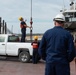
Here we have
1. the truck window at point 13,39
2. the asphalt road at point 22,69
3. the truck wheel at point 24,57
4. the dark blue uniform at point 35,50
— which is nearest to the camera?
the asphalt road at point 22,69

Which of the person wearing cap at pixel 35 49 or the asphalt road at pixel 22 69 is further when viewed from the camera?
the person wearing cap at pixel 35 49

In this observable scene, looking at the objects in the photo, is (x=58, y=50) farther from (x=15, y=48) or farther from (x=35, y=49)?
(x=15, y=48)

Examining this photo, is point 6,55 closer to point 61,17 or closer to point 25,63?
point 25,63

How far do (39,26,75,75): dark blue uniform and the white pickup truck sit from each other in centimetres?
1570

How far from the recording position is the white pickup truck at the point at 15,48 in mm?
22094

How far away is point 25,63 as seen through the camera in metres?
21.8

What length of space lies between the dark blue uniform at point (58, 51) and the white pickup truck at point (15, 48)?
15698mm

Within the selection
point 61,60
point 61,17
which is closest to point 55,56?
point 61,60

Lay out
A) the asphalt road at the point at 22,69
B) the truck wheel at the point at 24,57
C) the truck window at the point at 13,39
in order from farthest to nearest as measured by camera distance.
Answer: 1. the truck window at the point at 13,39
2. the truck wheel at the point at 24,57
3. the asphalt road at the point at 22,69

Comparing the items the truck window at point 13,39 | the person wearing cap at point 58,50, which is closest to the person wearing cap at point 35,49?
the truck window at point 13,39

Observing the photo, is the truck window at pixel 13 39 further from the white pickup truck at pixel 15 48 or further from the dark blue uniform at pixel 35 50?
the dark blue uniform at pixel 35 50

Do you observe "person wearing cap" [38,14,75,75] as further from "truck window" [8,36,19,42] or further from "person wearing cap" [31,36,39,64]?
"truck window" [8,36,19,42]

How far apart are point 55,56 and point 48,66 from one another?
0.73ft

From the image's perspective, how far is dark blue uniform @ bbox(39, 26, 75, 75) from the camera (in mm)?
6230
